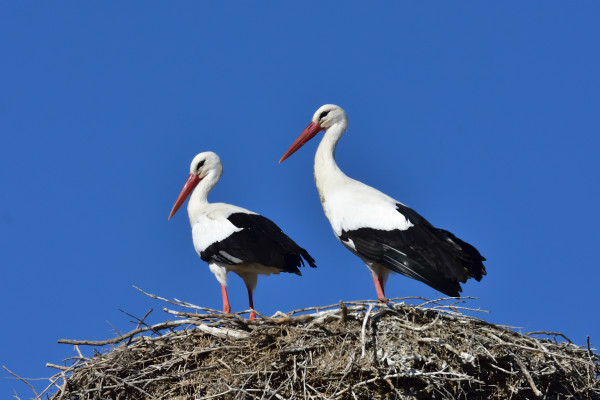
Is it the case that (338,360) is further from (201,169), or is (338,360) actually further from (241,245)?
(201,169)

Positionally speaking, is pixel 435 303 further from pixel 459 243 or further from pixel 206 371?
pixel 206 371

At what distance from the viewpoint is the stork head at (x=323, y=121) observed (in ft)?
30.7

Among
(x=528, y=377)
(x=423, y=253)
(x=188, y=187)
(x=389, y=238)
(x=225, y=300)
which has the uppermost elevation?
(x=188, y=187)

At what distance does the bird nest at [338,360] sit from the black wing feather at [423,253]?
2.28ft

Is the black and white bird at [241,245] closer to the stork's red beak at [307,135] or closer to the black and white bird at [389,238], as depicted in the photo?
the black and white bird at [389,238]

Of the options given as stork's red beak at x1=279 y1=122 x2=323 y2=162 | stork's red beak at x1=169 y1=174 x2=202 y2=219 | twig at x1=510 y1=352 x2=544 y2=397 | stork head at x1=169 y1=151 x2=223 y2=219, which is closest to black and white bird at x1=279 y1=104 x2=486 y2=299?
stork's red beak at x1=279 y1=122 x2=323 y2=162

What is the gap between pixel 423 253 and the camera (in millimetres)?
7699

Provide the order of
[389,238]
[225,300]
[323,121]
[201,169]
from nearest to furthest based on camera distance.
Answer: [389,238], [225,300], [323,121], [201,169]

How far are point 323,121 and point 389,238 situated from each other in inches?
70.9

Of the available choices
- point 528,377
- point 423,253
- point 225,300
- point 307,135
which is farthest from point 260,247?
point 528,377

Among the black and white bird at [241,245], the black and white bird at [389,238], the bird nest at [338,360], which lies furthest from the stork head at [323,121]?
the bird nest at [338,360]

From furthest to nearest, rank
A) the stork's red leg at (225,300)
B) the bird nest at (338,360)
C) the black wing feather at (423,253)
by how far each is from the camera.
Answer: the stork's red leg at (225,300) → the black wing feather at (423,253) → the bird nest at (338,360)

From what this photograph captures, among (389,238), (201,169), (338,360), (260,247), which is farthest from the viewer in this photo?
(201,169)

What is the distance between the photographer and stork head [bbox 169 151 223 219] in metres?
9.69
